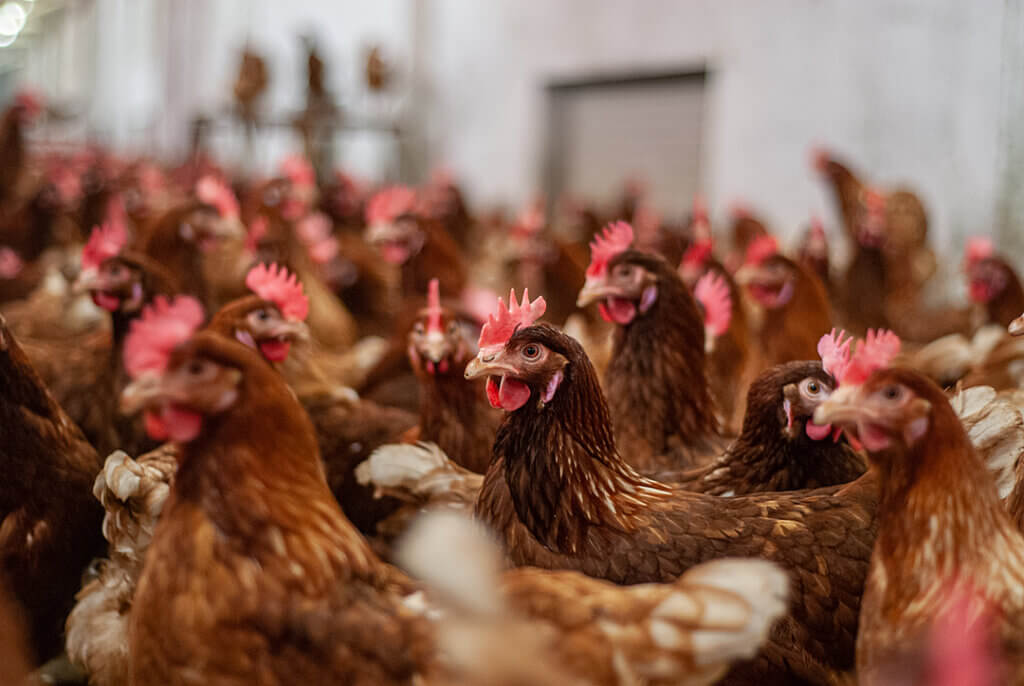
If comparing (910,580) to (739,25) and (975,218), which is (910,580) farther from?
(739,25)

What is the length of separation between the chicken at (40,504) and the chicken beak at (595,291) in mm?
1236

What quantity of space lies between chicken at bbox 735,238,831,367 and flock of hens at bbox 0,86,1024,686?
11 millimetres

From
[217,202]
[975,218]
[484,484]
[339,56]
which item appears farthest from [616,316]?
[339,56]

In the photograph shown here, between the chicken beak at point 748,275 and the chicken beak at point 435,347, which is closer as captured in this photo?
the chicken beak at point 435,347

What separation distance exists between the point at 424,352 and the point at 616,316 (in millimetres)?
522

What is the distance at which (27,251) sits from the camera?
17.6ft

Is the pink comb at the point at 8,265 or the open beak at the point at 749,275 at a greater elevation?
the open beak at the point at 749,275

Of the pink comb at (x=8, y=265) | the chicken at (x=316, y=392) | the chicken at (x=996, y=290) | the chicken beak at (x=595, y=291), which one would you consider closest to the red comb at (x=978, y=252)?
the chicken at (x=996, y=290)

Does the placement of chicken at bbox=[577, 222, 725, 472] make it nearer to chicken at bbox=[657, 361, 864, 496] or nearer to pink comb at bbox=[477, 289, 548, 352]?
chicken at bbox=[657, 361, 864, 496]

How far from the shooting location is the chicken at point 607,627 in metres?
1.18

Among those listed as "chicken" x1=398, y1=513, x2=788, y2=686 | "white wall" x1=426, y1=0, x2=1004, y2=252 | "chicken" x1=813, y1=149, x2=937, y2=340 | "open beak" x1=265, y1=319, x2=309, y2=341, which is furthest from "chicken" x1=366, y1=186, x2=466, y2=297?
"white wall" x1=426, y1=0, x2=1004, y2=252

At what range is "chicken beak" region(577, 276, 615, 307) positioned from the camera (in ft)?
7.88

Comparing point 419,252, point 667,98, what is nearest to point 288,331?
point 419,252

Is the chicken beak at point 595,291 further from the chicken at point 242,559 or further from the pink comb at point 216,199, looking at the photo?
the pink comb at point 216,199
